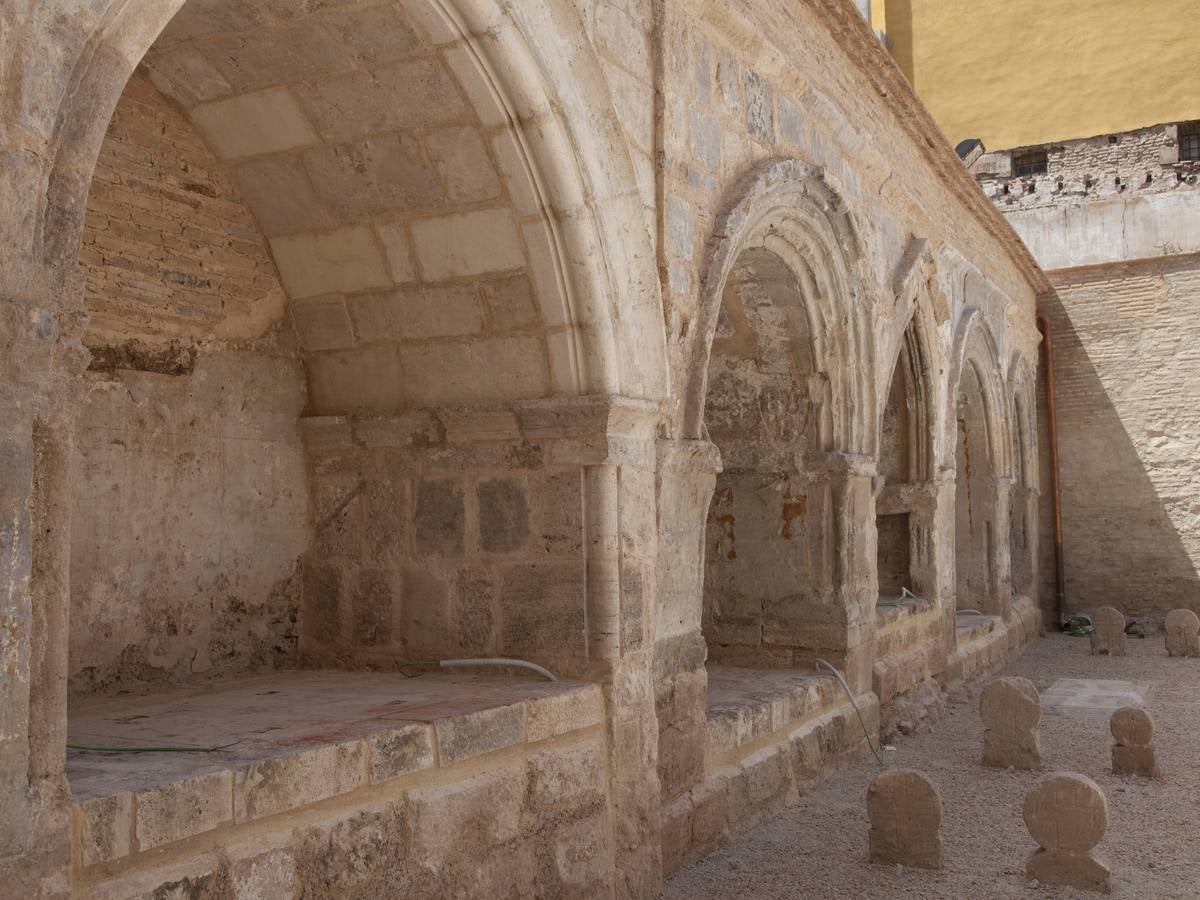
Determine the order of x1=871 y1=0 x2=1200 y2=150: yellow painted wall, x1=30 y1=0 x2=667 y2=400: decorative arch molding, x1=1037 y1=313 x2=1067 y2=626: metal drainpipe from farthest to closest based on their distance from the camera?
x1=871 y1=0 x2=1200 y2=150: yellow painted wall < x1=1037 y1=313 x2=1067 y2=626: metal drainpipe < x1=30 y1=0 x2=667 y2=400: decorative arch molding

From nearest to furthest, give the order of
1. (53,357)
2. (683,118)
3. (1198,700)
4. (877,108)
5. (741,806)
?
1. (53,357)
2. (683,118)
3. (741,806)
4. (877,108)
5. (1198,700)

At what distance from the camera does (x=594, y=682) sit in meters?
3.88

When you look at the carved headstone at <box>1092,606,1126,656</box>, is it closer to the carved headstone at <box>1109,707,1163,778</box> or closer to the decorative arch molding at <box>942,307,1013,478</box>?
the decorative arch molding at <box>942,307,1013,478</box>

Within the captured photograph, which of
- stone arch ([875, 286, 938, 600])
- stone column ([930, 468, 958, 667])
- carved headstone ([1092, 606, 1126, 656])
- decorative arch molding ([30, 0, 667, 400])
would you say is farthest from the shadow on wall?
decorative arch molding ([30, 0, 667, 400])

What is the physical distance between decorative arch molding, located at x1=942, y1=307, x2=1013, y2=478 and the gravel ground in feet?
10.5

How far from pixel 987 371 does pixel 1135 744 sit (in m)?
5.52

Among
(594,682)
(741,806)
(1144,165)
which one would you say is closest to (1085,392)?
(1144,165)

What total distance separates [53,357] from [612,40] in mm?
2541

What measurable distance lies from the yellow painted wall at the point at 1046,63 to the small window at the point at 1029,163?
1.29 metres

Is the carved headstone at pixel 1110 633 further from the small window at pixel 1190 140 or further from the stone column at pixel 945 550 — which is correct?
→ the small window at pixel 1190 140

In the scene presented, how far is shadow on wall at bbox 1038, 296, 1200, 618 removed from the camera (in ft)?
43.2

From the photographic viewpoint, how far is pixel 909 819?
14.6 feet

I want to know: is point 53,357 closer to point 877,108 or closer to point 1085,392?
point 877,108

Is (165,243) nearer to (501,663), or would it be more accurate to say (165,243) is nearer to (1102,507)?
(501,663)
